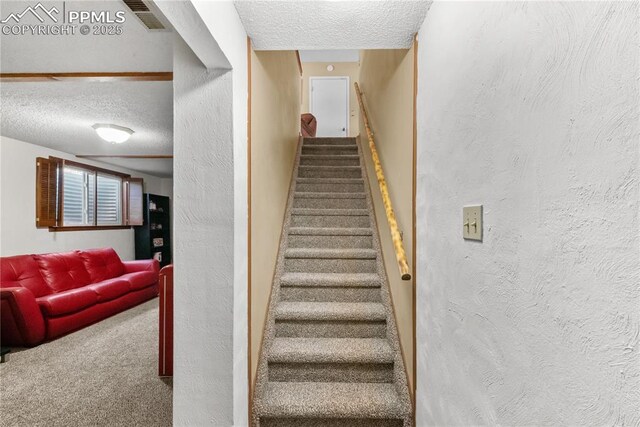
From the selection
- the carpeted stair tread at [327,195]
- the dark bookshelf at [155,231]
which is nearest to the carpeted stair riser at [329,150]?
the carpeted stair tread at [327,195]

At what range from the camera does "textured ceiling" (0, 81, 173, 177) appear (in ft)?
8.26

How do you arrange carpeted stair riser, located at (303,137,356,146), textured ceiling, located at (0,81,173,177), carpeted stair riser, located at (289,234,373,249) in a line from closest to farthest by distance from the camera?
textured ceiling, located at (0,81,173,177)
carpeted stair riser, located at (289,234,373,249)
carpeted stair riser, located at (303,137,356,146)

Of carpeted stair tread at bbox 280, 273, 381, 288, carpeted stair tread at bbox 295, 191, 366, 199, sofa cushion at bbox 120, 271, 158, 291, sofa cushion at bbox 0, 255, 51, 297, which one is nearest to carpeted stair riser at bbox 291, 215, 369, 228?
carpeted stair tread at bbox 295, 191, 366, 199

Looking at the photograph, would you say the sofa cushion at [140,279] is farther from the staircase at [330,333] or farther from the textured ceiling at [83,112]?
the staircase at [330,333]

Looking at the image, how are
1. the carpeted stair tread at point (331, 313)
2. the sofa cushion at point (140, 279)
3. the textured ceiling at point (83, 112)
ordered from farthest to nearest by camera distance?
the sofa cushion at point (140, 279) < the textured ceiling at point (83, 112) < the carpeted stair tread at point (331, 313)

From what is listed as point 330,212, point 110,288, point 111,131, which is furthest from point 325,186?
point 110,288

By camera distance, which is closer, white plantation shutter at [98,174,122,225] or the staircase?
the staircase

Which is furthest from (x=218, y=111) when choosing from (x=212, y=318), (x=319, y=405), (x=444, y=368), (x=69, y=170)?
(x=69, y=170)

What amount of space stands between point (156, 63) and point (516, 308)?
2.43 metres

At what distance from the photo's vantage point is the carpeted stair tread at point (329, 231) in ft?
9.37

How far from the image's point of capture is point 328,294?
2.37 meters

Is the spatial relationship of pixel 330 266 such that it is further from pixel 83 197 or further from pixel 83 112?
pixel 83 197

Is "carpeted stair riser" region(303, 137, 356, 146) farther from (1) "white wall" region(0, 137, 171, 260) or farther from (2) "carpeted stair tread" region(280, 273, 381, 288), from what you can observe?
(1) "white wall" region(0, 137, 171, 260)

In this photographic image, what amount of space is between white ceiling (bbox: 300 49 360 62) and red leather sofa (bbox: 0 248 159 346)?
498 cm
